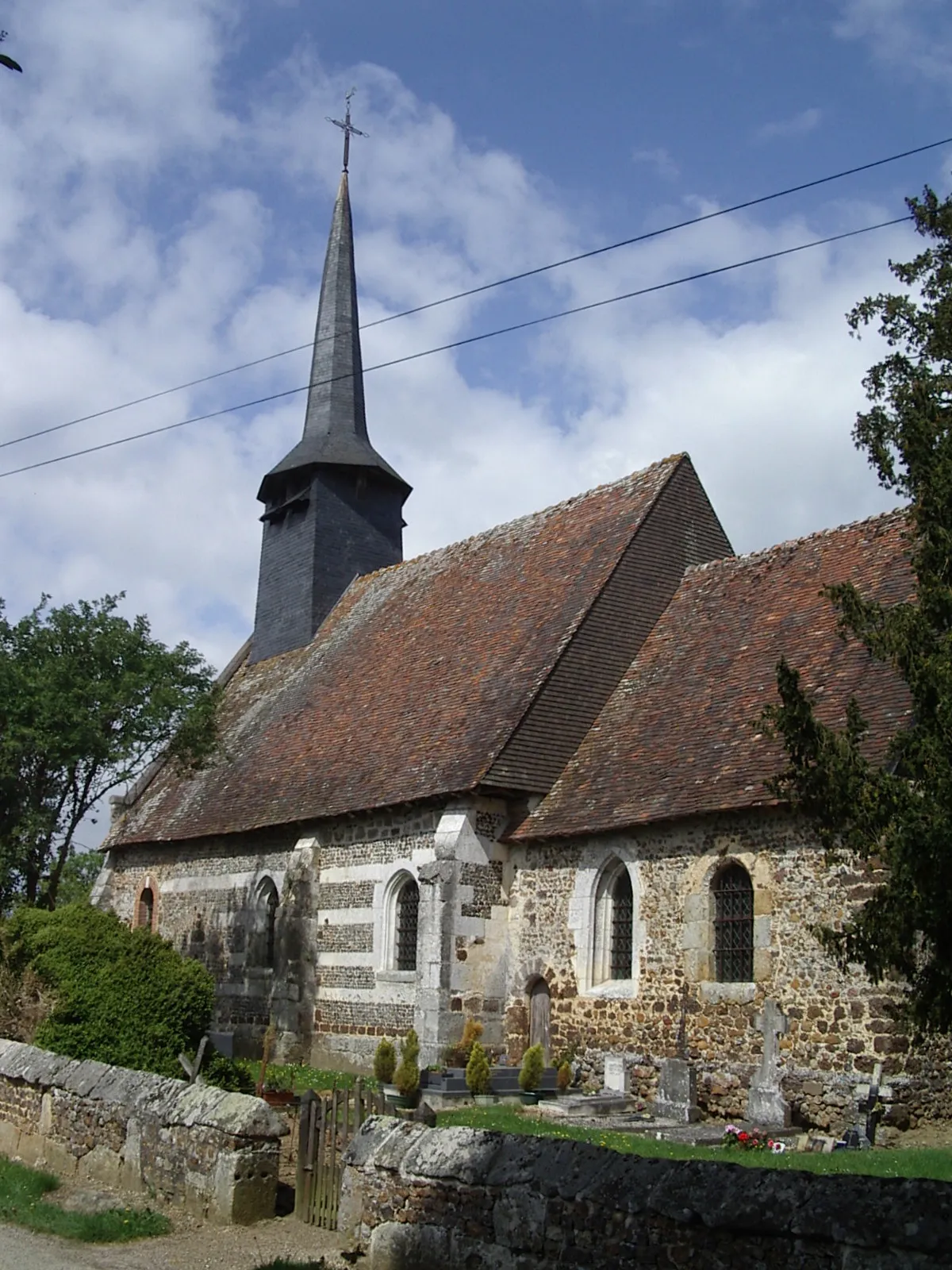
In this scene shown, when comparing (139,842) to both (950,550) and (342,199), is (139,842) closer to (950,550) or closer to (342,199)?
(342,199)

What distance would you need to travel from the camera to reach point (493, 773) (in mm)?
17734

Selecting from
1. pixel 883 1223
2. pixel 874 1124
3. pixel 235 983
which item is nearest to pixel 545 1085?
pixel 874 1124

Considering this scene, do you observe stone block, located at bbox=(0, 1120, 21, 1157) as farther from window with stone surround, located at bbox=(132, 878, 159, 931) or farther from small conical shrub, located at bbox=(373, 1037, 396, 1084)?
window with stone surround, located at bbox=(132, 878, 159, 931)

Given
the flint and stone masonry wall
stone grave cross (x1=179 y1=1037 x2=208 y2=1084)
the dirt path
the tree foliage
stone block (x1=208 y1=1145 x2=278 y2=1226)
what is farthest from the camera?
the flint and stone masonry wall

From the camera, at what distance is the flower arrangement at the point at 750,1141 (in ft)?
41.2

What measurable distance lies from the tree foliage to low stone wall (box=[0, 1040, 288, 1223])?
1006mm

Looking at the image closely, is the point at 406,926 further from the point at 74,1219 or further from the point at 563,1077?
the point at 74,1219

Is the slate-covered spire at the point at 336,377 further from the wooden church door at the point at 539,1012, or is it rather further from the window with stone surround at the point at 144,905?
the wooden church door at the point at 539,1012

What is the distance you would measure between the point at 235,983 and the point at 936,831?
16.7 metres

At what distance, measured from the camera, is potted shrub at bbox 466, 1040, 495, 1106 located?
1552 cm

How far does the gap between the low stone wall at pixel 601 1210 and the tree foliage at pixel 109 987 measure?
17.4 feet

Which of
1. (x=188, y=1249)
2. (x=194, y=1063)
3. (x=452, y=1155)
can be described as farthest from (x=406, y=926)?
(x=452, y=1155)

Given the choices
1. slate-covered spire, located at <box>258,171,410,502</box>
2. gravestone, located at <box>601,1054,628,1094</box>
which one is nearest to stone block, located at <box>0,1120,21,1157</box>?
gravestone, located at <box>601,1054,628,1094</box>

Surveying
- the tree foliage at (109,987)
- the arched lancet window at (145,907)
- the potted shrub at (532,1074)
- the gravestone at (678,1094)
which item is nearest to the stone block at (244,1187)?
Answer: the tree foliage at (109,987)
